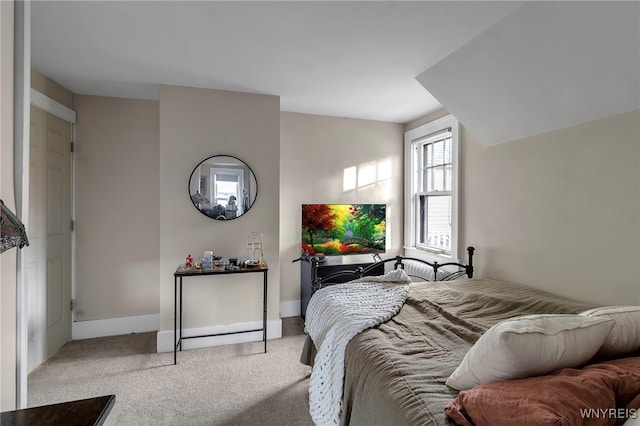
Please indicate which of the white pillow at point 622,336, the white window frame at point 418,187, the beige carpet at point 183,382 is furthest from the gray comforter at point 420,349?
the white window frame at point 418,187

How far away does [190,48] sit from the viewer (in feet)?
7.44

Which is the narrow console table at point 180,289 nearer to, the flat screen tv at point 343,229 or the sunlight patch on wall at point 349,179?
the flat screen tv at point 343,229

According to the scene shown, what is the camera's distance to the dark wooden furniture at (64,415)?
3.12 ft

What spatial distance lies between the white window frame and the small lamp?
3375mm

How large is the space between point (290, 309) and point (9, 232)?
3056 mm

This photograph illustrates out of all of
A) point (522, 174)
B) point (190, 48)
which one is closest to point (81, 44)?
point (190, 48)

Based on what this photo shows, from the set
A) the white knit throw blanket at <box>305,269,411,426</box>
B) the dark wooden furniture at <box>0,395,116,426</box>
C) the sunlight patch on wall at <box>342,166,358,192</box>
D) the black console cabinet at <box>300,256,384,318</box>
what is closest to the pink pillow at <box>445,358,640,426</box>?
the white knit throw blanket at <box>305,269,411,426</box>

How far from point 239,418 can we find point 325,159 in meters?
2.91

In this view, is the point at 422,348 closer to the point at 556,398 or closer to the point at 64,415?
the point at 556,398

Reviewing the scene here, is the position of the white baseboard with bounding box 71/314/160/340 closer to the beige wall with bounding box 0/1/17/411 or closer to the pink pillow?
the beige wall with bounding box 0/1/17/411

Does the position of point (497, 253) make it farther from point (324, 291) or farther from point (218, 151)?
point (218, 151)

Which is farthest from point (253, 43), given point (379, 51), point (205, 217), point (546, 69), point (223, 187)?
point (546, 69)

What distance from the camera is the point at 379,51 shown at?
2285mm

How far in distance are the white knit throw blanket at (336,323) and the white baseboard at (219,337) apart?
113 centimetres
